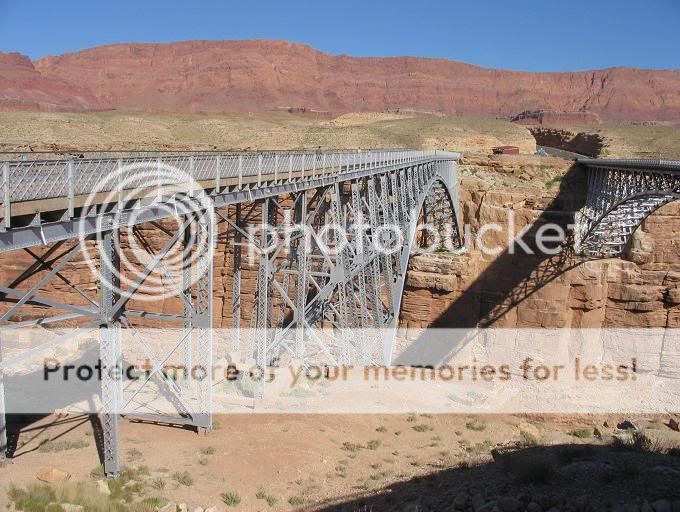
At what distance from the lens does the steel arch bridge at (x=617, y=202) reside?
2284 cm

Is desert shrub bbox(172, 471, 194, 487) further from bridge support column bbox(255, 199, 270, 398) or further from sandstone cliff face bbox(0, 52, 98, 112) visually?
sandstone cliff face bbox(0, 52, 98, 112)

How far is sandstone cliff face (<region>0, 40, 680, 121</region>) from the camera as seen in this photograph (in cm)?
13075

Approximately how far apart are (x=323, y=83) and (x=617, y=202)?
398ft

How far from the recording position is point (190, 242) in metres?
12.3

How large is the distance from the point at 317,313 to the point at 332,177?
5036 millimetres

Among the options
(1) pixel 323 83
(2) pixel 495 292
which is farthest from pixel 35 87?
(2) pixel 495 292

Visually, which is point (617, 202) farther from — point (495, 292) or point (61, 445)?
point (61, 445)

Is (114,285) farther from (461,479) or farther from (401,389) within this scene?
(401,389)

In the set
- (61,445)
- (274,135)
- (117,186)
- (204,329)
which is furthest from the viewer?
(274,135)

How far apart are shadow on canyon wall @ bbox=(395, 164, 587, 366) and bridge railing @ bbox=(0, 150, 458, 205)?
58.2 feet

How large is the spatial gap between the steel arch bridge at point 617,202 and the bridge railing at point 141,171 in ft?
42.6

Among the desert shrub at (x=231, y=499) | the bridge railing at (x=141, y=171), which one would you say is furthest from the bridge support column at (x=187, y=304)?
the desert shrub at (x=231, y=499)

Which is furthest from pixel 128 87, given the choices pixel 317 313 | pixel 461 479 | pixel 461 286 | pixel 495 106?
pixel 461 479

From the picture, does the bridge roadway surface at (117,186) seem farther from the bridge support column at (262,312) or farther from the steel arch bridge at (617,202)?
the steel arch bridge at (617,202)
